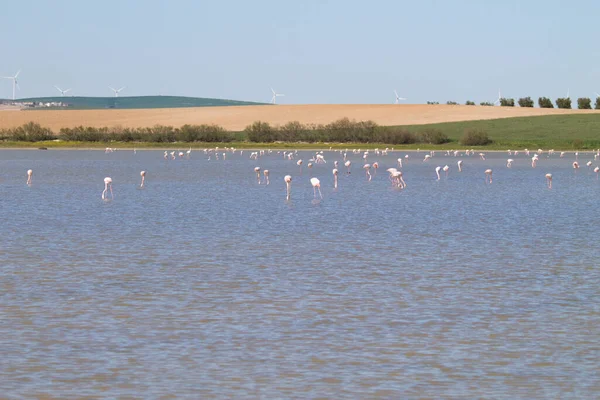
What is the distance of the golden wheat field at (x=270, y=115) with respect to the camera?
134625 mm

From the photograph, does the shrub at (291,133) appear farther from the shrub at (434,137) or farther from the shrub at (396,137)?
the shrub at (434,137)

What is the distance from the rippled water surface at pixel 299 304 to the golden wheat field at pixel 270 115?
103999mm

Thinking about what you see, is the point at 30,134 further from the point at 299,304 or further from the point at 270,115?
the point at 299,304

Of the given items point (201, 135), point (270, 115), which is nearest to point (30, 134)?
point (201, 135)

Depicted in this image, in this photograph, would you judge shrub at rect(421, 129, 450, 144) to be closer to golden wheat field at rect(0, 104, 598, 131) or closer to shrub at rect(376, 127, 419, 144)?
shrub at rect(376, 127, 419, 144)

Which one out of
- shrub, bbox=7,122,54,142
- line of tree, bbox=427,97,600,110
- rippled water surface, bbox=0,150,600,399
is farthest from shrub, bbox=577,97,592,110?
rippled water surface, bbox=0,150,600,399

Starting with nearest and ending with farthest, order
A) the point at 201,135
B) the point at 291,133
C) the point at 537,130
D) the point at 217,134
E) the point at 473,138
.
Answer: the point at 473,138 → the point at 201,135 → the point at 291,133 → the point at 217,134 → the point at 537,130

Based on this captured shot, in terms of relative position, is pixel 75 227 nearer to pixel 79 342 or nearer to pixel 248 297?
pixel 248 297

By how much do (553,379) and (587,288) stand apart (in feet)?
17.8

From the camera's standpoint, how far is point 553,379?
10.1 m

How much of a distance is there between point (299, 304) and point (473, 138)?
92.2 meters

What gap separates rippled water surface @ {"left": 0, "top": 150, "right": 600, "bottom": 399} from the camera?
10055 millimetres

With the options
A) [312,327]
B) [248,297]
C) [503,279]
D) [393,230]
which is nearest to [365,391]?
[312,327]

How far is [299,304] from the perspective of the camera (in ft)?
45.4
